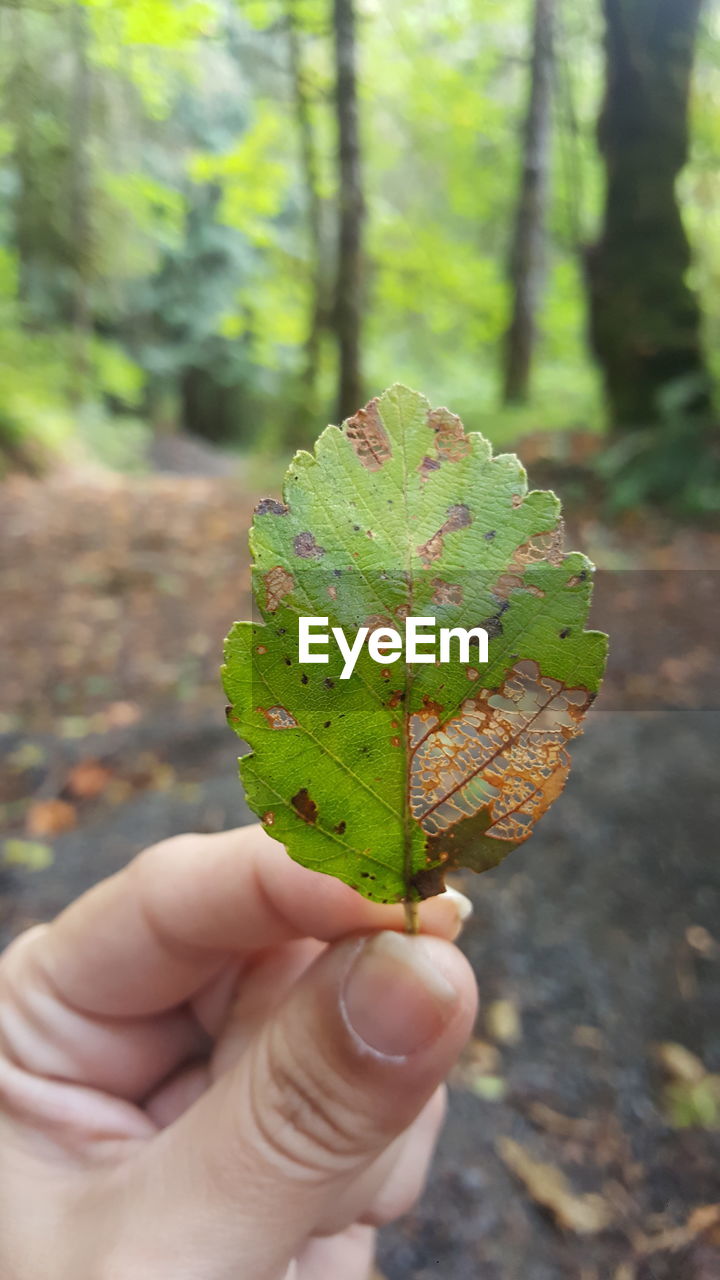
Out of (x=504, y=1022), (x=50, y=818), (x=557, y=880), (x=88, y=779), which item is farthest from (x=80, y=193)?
(x=504, y=1022)

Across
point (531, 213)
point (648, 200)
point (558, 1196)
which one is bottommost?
point (558, 1196)

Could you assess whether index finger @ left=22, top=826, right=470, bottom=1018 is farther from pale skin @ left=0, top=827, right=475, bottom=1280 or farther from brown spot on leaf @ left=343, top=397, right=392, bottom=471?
brown spot on leaf @ left=343, top=397, right=392, bottom=471

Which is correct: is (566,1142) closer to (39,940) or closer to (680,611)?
(39,940)

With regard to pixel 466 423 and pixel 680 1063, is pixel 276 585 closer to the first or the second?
pixel 680 1063

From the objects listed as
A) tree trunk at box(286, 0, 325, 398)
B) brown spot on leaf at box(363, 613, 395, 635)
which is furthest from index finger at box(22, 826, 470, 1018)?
tree trunk at box(286, 0, 325, 398)

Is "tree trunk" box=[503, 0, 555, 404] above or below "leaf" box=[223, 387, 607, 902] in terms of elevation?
above

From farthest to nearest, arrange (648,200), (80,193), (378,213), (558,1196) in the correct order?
(378,213) < (80,193) < (648,200) < (558,1196)
